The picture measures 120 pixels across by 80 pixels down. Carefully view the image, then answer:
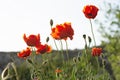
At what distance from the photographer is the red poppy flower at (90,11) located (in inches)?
160

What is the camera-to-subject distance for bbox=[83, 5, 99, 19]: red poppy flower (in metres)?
4.07

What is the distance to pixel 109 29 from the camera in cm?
1585

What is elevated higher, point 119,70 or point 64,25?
point 64,25

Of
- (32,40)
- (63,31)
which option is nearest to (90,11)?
(63,31)

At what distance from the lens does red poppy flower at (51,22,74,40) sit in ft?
13.1

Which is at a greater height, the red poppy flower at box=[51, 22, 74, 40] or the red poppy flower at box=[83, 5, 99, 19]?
the red poppy flower at box=[83, 5, 99, 19]

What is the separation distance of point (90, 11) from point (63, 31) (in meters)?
0.36

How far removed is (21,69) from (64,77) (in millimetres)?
7117

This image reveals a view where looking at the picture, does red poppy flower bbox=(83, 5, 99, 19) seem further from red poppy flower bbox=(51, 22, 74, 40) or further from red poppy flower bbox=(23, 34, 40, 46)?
red poppy flower bbox=(23, 34, 40, 46)

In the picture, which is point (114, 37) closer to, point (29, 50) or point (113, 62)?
point (113, 62)

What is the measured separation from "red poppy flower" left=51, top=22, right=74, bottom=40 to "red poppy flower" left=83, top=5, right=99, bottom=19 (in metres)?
0.23

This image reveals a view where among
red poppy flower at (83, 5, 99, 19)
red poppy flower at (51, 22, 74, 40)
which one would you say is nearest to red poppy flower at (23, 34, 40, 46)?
red poppy flower at (51, 22, 74, 40)

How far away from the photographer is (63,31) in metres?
4.02

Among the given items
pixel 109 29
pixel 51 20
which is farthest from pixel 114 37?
pixel 51 20
